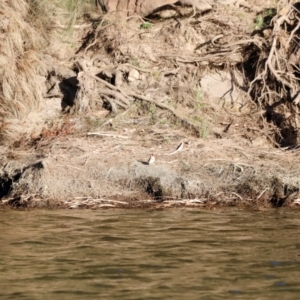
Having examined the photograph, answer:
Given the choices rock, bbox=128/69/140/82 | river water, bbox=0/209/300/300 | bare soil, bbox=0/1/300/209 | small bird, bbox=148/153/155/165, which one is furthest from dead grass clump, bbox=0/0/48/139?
river water, bbox=0/209/300/300

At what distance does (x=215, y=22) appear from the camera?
1136cm

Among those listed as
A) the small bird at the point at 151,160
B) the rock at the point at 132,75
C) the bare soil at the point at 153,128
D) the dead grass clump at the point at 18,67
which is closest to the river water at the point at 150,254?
the bare soil at the point at 153,128

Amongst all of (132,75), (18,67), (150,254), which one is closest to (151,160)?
(132,75)

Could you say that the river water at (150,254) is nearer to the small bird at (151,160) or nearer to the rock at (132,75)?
the small bird at (151,160)

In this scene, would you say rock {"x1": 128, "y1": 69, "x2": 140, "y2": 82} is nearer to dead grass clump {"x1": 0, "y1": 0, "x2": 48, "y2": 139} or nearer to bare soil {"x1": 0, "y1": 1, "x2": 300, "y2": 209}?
bare soil {"x1": 0, "y1": 1, "x2": 300, "y2": 209}

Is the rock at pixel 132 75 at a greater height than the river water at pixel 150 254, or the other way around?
the rock at pixel 132 75

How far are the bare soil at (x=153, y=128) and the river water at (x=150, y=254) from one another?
0.40m

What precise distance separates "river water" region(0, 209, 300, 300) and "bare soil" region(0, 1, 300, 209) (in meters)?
0.40

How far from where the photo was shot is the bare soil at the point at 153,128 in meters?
8.45

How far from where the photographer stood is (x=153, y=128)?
32.5ft

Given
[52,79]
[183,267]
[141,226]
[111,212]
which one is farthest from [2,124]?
[183,267]

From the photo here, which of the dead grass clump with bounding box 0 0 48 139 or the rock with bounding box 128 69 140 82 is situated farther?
the rock with bounding box 128 69 140 82

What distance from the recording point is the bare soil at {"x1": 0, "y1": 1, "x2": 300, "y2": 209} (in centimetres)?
845

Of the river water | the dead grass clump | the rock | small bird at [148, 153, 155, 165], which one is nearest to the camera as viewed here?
the river water
